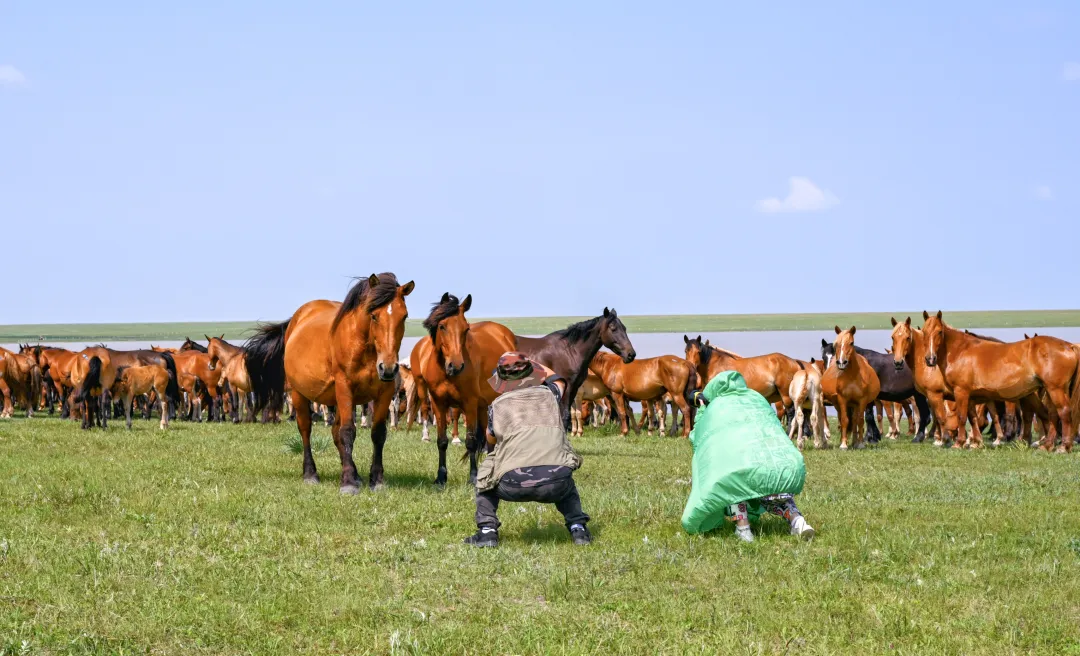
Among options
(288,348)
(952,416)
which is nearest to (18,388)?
(288,348)

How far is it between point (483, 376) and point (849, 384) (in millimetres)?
9999

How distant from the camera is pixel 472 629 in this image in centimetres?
659

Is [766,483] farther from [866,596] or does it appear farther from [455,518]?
[455,518]

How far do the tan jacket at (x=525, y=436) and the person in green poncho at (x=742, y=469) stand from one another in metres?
1.16

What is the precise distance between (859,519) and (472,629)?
17.0 ft

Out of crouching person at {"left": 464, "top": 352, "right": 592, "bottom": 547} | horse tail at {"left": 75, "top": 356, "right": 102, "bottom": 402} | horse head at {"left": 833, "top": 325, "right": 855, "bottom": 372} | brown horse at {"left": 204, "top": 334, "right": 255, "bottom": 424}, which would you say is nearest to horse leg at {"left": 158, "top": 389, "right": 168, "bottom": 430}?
horse tail at {"left": 75, "top": 356, "right": 102, "bottom": 402}

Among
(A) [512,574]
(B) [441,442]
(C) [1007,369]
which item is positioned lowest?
(A) [512,574]

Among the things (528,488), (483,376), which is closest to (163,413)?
(483,376)

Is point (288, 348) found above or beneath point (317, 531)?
above

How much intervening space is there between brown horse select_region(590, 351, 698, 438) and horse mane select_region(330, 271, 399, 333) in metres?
14.0

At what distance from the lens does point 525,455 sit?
882cm

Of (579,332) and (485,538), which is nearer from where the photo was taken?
(485,538)

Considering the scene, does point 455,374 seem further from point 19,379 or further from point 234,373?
point 19,379

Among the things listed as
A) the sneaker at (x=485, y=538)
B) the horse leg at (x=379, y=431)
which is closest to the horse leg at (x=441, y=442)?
the horse leg at (x=379, y=431)
